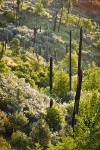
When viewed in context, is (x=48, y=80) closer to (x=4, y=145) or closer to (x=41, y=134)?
(x=41, y=134)

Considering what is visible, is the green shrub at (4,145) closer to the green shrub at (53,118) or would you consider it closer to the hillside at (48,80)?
the hillside at (48,80)

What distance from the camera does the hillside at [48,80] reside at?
22.3 metres

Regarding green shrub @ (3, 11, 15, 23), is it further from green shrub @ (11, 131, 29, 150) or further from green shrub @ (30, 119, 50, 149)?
green shrub @ (11, 131, 29, 150)

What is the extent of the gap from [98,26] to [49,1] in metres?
23.2

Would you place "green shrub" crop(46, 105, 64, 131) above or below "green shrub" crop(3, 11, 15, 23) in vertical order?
above

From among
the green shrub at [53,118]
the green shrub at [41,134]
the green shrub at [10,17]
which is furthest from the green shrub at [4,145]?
the green shrub at [10,17]

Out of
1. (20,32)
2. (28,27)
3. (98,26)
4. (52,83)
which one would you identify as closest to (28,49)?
(20,32)

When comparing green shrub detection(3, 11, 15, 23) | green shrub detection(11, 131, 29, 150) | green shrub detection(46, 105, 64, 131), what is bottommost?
green shrub detection(3, 11, 15, 23)

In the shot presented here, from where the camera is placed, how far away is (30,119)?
35375 mm

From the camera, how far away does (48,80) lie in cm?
5931

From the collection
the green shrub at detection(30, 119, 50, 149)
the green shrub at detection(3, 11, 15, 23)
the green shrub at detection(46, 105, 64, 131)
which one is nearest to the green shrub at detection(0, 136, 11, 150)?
the green shrub at detection(30, 119, 50, 149)

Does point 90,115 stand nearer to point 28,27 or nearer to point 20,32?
point 20,32

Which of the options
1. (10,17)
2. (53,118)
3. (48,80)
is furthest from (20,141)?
(10,17)

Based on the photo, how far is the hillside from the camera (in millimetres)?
22281
